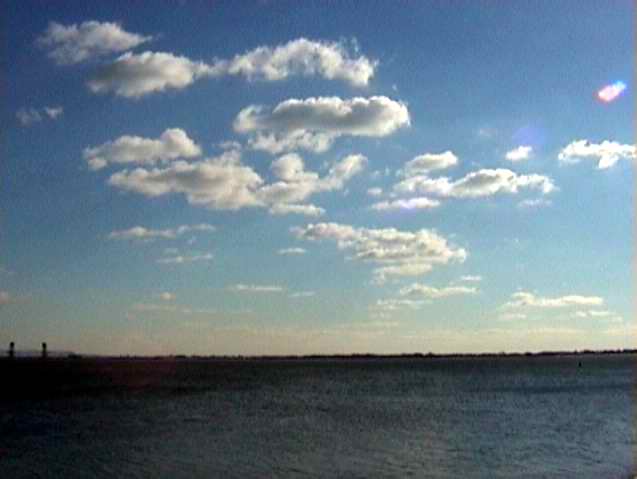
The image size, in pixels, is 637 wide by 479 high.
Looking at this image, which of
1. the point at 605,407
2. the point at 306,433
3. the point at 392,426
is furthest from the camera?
the point at 605,407

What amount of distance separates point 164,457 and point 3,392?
61397 millimetres

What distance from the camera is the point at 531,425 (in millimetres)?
56344

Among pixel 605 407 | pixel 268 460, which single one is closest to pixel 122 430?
pixel 268 460

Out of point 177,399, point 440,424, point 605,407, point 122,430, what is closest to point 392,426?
point 440,424

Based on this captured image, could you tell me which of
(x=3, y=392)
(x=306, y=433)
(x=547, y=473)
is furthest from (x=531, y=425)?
Result: (x=3, y=392)

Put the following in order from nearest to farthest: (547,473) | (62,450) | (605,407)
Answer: (547,473) < (62,450) < (605,407)

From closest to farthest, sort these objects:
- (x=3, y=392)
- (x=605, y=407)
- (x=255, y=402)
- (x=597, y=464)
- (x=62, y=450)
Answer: (x=597, y=464)
(x=62, y=450)
(x=605, y=407)
(x=255, y=402)
(x=3, y=392)

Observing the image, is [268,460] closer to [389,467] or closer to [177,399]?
[389,467]

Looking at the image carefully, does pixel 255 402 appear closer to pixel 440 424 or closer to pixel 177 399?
pixel 177 399

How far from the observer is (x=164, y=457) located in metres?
40.5

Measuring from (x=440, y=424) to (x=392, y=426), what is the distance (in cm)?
366

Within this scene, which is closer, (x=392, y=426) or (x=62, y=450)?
(x=62, y=450)

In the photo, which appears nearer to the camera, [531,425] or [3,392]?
[531,425]

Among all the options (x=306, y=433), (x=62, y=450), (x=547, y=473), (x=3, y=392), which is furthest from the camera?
(x=3, y=392)
